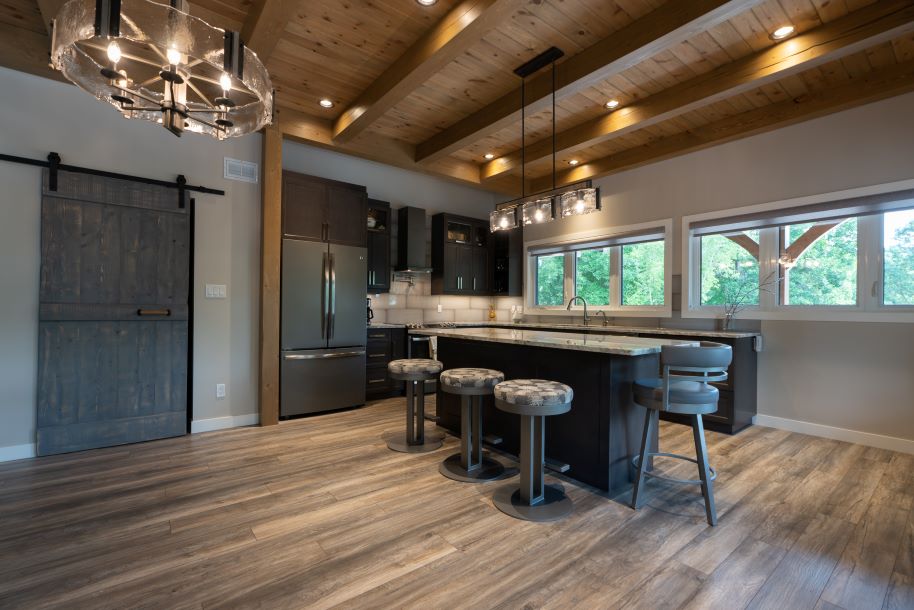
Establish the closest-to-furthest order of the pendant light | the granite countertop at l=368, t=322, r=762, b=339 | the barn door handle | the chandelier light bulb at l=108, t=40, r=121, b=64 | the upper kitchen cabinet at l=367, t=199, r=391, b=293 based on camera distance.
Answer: the chandelier light bulb at l=108, t=40, r=121, b=64
the pendant light
the barn door handle
the granite countertop at l=368, t=322, r=762, b=339
the upper kitchen cabinet at l=367, t=199, r=391, b=293

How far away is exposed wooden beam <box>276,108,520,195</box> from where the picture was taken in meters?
4.17

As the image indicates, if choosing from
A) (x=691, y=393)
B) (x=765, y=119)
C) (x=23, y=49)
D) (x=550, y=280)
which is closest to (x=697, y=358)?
(x=691, y=393)

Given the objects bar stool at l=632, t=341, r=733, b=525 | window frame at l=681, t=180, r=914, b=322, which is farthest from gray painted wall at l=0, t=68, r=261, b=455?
window frame at l=681, t=180, r=914, b=322

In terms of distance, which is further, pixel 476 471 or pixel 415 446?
pixel 415 446

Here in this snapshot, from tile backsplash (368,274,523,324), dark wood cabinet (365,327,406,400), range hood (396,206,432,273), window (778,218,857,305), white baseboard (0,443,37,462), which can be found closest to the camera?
white baseboard (0,443,37,462)

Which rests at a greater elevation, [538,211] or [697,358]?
[538,211]

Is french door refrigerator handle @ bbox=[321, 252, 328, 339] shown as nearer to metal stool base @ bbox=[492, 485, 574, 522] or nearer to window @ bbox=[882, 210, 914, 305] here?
metal stool base @ bbox=[492, 485, 574, 522]

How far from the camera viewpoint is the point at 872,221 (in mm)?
3527

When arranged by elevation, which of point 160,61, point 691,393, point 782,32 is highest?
point 782,32

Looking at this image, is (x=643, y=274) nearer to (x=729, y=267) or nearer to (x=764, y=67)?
(x=729, y=267)

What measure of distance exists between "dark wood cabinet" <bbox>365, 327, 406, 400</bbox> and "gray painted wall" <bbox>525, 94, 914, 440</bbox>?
144 inches

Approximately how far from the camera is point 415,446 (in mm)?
3283

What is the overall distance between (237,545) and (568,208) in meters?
2.95

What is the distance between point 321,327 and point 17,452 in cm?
235
